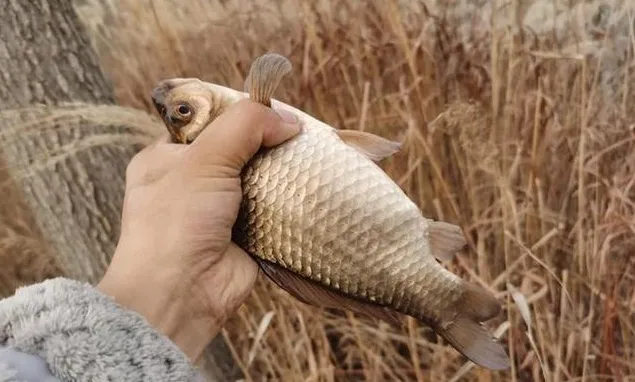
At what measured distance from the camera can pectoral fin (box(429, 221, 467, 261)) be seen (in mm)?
1003

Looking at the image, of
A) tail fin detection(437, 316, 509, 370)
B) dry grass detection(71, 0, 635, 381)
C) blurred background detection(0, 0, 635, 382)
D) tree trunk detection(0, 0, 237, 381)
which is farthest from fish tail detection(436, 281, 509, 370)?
tree trunk detection(0, 0, 237, 381)

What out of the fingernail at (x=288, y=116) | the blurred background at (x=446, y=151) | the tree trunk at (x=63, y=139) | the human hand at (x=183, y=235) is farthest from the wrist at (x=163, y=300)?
the tree trunk at (x=63, y=139)

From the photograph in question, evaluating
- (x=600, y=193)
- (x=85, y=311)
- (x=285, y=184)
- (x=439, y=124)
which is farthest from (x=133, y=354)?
(x=600, y=193)

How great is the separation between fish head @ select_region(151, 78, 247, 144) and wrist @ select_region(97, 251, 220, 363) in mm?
194

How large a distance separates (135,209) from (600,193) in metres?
1.09

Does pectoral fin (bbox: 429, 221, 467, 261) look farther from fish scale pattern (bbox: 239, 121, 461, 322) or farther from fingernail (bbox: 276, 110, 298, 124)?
fingernail (bbox: 276, 110, 298, 124)

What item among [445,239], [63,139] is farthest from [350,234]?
[63,139]

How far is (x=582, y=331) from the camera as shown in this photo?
1.79 metres

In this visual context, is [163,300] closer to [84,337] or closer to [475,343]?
[84,337]

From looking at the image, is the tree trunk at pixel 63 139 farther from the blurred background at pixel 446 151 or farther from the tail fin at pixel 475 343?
the tail fin at pixel 475 343

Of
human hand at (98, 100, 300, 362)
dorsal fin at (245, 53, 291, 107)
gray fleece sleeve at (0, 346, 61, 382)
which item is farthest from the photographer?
human hand at (98, 100, 300, 362)

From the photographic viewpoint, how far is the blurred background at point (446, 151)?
1.82m

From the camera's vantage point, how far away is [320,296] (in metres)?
1.02

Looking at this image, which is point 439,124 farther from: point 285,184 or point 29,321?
point 29,321
